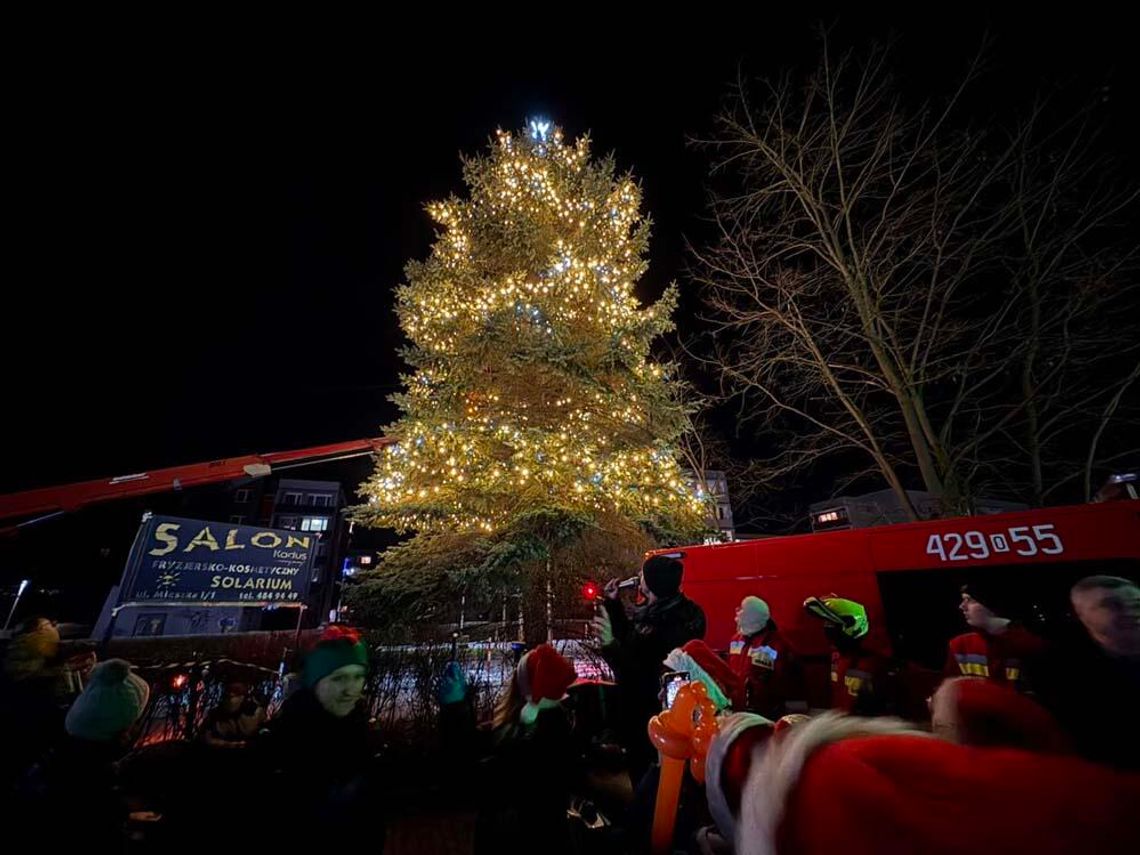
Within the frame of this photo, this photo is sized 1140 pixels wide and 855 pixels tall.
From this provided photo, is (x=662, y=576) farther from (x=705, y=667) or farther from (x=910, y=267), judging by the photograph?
(x=910, y=267)

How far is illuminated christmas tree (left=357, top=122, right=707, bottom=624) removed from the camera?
7.89 m

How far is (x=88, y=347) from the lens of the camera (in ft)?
39.9

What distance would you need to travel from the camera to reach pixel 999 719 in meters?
1.05

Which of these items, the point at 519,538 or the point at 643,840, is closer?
the point at 643,840

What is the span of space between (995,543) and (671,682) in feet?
10.6

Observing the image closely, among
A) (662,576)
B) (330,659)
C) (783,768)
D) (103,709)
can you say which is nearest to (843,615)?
(662,576)

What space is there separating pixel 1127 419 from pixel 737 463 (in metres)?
9.10

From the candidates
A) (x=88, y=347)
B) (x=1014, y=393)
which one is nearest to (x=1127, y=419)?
(x=1014, y=393)

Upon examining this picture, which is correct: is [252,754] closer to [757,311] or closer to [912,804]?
[912,804]

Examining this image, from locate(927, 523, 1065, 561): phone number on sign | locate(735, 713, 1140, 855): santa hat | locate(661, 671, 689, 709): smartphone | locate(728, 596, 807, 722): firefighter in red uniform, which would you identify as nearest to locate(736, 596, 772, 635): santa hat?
locate(728, 596, 807, 722): firefighter in red uniform

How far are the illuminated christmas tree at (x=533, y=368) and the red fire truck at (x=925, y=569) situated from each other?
279cm

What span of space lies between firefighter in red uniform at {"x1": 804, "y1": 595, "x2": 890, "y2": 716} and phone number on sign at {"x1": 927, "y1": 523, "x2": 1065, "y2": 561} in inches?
44.8

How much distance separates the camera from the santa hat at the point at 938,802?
0.72 metres

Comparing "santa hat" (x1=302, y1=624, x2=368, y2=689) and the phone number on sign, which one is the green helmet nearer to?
the phone number on sign
